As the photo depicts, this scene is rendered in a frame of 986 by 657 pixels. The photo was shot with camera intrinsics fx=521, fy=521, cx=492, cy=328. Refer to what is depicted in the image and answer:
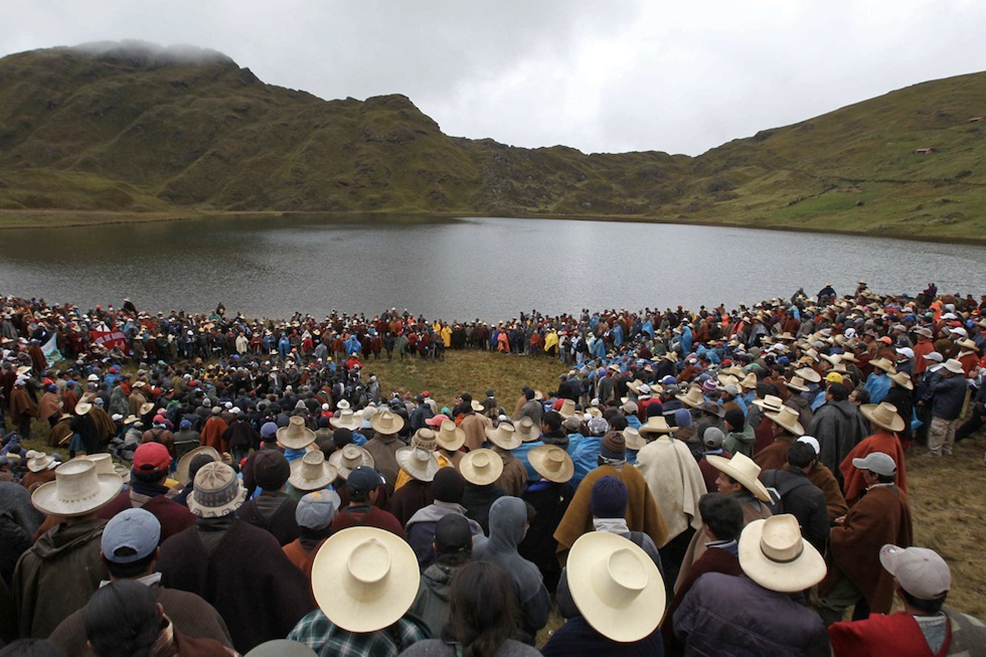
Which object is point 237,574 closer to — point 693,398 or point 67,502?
point 67,502

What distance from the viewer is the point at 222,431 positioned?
11188mm

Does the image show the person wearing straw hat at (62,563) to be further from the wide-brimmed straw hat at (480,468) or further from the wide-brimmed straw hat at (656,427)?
the wide-brimmed straw hat at (656,427)

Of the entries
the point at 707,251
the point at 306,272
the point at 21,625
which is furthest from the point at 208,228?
the point at 21,625

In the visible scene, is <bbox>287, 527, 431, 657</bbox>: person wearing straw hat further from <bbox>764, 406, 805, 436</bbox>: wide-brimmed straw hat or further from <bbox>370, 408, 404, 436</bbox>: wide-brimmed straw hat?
<bbox>764, 406, 805, 436</bbox>: wide-brimmed straw hat

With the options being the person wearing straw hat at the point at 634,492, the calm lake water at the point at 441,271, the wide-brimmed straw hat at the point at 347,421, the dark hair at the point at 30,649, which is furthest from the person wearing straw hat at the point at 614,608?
the calm lake water at the point at 441,271

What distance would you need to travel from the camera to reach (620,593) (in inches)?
129

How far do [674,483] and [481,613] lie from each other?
4.04m

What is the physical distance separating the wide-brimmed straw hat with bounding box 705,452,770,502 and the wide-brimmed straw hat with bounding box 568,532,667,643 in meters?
1.89

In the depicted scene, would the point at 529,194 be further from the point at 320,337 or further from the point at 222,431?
the point at 222,431

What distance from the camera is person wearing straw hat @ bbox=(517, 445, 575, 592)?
609 centimetres

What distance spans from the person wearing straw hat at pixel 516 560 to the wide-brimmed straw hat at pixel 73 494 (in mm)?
3089

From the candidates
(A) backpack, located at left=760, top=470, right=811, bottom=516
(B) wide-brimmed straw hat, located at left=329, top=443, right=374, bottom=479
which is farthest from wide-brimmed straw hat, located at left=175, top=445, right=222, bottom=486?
(A) backpack, located at left=760, top=470, right=811, bottom=516

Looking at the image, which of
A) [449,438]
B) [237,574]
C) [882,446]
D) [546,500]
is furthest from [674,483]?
[237,574]

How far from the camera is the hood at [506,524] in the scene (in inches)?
161
